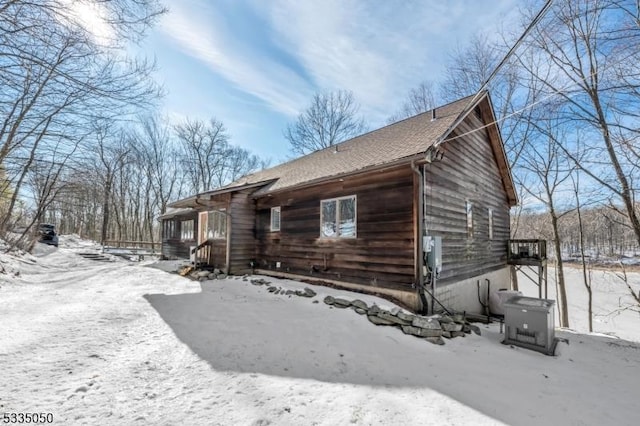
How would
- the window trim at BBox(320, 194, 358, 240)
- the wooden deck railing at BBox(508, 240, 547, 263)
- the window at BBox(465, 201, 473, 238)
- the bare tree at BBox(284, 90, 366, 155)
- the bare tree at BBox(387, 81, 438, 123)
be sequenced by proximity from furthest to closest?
1. the bare tree at BBox(284, 90, 366, 155)
2. the bare tree at BBox(387, 81, 438, 123)
3. the wooden deck railing at BBox(508, 240, 547, 263)
4. the window at BBox(465, 201, 473, 238)
5. the window trim at BBox(320, 194, 358, 240)

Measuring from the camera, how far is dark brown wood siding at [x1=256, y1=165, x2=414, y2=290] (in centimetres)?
690

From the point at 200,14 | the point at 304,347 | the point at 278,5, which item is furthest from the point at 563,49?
the point at 304,347

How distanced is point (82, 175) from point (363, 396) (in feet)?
36.4

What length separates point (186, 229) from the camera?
17.0 metres

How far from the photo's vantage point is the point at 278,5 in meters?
7.34

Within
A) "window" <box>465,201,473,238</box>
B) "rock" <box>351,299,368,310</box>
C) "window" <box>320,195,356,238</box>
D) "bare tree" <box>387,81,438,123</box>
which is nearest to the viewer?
"rock" <box>351,299,368,310</box>

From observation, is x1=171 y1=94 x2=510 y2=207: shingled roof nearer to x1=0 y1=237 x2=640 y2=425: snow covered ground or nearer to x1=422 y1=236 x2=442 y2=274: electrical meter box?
x1=422 y1=236 x2=442 y2=274: electrical meter box

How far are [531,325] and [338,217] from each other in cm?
495

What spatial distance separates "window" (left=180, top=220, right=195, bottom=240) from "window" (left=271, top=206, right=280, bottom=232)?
7.79 meters

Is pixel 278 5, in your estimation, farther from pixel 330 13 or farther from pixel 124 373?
pixel 124 373

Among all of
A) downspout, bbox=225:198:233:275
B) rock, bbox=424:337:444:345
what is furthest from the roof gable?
rock, bbox=424:337:444:345

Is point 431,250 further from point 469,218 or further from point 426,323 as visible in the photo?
point 469,218

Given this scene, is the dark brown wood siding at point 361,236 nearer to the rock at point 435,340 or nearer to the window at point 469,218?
the rock at point 435,340

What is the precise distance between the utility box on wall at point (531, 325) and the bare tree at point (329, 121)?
67.2ft
